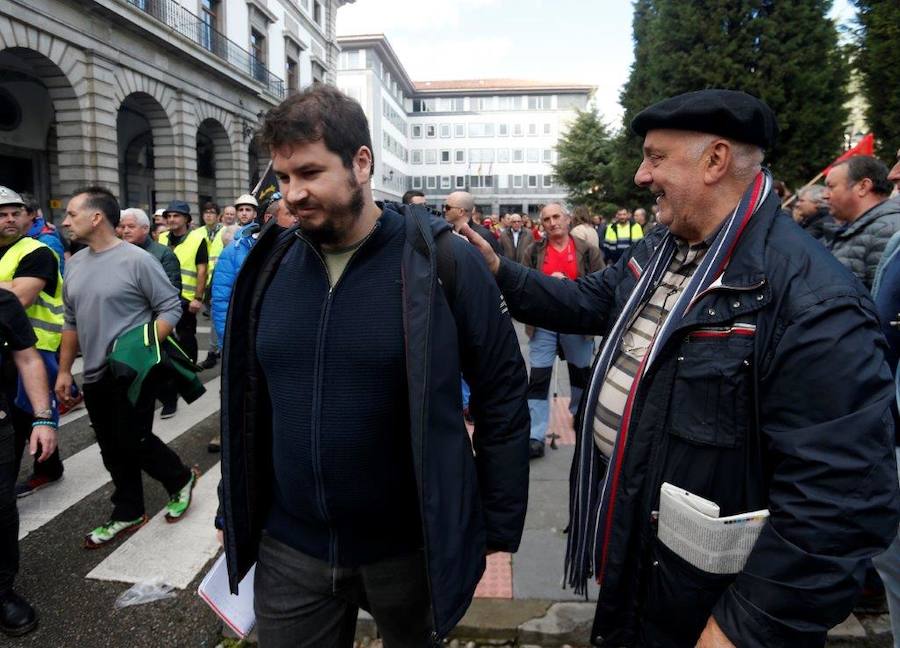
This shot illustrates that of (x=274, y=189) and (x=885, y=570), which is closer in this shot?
(x=885, y=570)

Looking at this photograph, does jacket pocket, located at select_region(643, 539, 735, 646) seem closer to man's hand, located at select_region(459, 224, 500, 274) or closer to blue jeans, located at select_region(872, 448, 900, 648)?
man's hand, located at select_region(459, 224, 500, 274)

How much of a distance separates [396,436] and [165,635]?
6.44ft

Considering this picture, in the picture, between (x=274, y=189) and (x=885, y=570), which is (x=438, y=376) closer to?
(x=885, y=570)

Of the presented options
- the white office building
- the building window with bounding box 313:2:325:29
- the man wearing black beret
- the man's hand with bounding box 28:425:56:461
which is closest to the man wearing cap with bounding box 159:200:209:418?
the man's hand with bounding box 28:425:56:461

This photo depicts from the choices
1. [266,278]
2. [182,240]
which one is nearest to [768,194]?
[266,278]

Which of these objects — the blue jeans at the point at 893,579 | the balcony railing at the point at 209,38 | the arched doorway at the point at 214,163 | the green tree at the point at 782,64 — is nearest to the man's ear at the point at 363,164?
the blue jeans at the point at 893,579

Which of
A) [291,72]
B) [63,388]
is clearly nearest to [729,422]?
[63,388]

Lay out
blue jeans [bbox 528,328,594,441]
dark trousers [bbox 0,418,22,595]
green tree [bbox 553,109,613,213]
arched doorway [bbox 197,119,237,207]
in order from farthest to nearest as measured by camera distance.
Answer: green tree [bbox 553,109,613,213] < arched doorway [bbox 197,119,237,207] < blue jeans [bbox 528,328,594,441] < dark trousers [bbox 0,418,22,595]

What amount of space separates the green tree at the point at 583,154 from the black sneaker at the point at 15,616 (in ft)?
A: 105

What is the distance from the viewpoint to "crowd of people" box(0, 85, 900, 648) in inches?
54.1

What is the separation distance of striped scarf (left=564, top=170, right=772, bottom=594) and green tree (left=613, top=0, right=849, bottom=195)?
50.1 feet

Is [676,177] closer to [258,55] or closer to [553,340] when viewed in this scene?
[553,340]

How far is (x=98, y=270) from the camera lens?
12.0 ft

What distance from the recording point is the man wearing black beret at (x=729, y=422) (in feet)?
4.42
